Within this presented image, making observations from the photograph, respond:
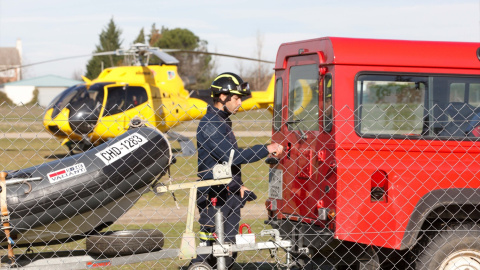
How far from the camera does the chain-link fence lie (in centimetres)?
534

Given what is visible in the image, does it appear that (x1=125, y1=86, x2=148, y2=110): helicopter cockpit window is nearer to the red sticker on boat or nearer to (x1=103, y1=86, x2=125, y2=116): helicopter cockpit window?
(x1=103, y1=86, x2=125, y2=116): helicopter cockpit window

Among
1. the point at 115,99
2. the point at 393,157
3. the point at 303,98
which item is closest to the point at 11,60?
the point at 115,99

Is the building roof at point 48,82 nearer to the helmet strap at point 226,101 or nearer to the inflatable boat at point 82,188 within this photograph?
the inflatable boat at point 82,188

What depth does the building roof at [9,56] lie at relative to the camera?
10762cm

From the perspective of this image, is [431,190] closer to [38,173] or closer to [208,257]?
[208,257]

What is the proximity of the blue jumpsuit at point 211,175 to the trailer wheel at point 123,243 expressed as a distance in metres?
0.62

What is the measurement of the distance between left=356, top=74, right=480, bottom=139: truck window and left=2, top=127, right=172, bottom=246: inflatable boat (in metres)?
2.23

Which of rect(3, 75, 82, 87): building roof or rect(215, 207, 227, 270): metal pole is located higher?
rect(215, 207, 227, 270): metal pole

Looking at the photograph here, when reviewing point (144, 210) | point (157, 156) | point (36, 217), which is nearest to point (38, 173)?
point (36, 217)

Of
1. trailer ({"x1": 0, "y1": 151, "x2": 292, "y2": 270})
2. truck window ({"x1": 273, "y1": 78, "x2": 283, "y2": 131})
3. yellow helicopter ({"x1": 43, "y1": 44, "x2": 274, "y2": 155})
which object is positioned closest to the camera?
trailer ({"x1": 0, "y1": 151, "x2": 292, "y2": 270})

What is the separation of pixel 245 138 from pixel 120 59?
48246 millimetres

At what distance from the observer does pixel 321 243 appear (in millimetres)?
5516

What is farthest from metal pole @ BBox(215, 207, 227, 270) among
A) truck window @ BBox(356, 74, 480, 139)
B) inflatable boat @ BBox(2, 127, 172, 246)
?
inflatable boat @ BBox(2, 127, 172, 246)

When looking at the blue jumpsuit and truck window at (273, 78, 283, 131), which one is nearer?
the blue jumpsuit
